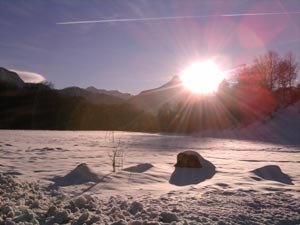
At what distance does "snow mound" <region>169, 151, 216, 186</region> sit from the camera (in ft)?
28.5

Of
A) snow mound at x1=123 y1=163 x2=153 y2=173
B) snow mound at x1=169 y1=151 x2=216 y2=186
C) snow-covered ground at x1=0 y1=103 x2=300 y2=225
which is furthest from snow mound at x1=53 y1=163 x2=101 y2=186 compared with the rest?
snow mound at x1=169 y1=151 x2=216 y2=186

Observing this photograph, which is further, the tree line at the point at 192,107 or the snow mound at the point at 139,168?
the tree line at the point at 192,107

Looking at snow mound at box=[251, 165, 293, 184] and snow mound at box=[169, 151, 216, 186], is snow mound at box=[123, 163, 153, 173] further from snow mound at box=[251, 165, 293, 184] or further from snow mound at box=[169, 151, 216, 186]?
snow mound at box=[251, 165, 293, 184]

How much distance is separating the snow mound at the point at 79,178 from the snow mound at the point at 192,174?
72.4 inches

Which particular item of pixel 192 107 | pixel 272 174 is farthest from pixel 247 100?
pixel 272 174

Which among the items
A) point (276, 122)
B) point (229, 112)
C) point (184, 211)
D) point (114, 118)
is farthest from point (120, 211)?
point (114, 118)

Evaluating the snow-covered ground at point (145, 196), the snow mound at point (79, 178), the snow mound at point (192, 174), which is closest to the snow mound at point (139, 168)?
the snow-covered ground at point (145, 196)

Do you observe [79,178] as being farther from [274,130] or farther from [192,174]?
[274,130]

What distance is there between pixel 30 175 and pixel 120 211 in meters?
3.84

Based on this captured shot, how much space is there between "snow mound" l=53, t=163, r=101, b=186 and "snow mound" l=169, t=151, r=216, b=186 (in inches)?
72.4

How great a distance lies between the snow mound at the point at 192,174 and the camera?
8.67m

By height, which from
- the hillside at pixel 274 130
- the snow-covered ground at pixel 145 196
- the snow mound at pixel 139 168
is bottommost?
the snow-covered ground at pixel 145 196

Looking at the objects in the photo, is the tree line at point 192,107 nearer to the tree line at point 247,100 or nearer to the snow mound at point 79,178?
the tree line at point 247,100

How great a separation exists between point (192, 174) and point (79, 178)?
322 cm
